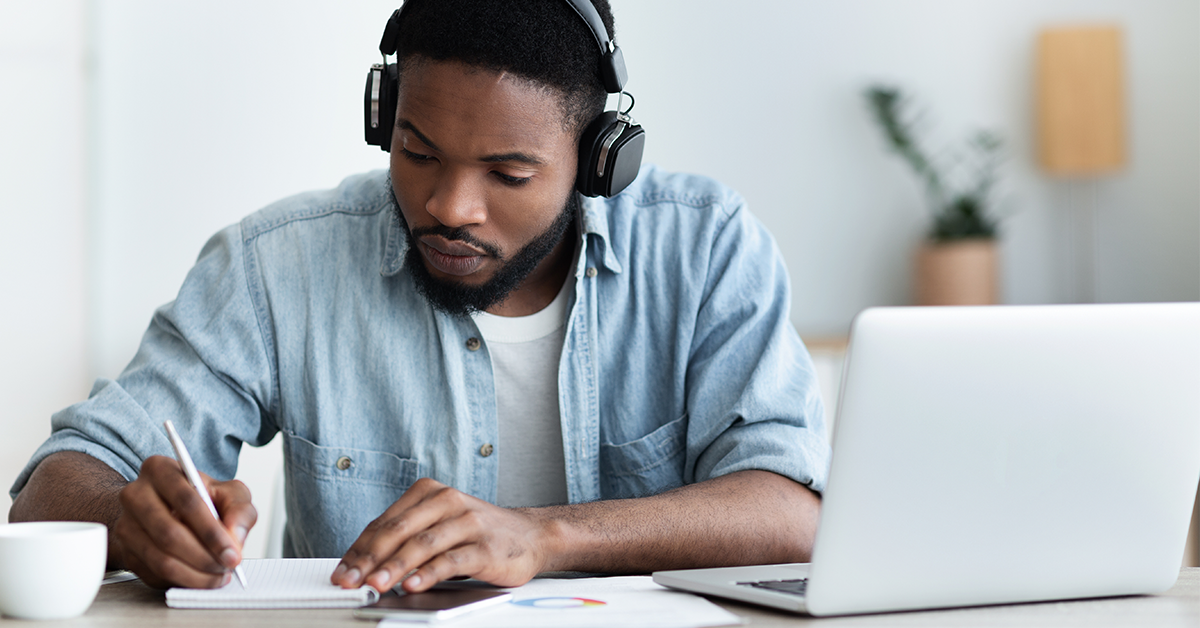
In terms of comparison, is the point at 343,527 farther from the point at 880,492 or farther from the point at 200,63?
the point at 200,63

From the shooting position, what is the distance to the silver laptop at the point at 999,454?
74 centimetres

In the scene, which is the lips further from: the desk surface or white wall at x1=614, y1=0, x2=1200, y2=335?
white wall at x1=614, y1=0, x2=1200, y2=335

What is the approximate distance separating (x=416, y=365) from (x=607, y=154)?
0.37 meters

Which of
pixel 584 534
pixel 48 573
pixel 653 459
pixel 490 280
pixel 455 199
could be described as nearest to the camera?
pixel 48 573

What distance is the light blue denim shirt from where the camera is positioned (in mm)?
1313

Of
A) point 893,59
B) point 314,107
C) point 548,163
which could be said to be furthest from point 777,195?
point 548,163

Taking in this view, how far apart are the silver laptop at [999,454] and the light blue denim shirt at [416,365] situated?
1.52 ft

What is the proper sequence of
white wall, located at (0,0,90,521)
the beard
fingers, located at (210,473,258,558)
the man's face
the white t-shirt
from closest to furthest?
fingers, located at (210,473,258,558) < the man's face < the beard < the white t-shirt < white wall, located at (0,0,90,521)

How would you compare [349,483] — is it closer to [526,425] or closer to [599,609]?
[526,425]

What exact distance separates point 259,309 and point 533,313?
36cm

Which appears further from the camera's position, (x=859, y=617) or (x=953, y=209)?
(x=953, y=209)

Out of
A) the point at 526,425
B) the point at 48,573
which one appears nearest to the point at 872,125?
the point at 526,425

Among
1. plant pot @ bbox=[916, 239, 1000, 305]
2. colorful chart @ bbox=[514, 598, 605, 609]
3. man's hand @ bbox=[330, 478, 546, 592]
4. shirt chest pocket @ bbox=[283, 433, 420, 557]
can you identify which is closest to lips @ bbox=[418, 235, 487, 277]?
shirt chest pocket @ bbox=[283, 433, 420, 557]

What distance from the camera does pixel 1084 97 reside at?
122 inches
